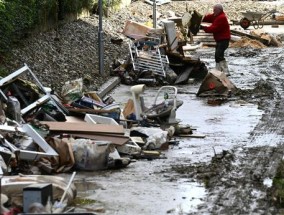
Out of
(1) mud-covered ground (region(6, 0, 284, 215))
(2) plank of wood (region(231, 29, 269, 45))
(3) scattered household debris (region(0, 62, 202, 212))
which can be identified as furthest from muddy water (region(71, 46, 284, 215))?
(2) plank of wood (region(231, 29, 269, 45))

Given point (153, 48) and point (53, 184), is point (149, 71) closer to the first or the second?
point (153, 48)

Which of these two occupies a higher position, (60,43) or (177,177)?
(177,177)

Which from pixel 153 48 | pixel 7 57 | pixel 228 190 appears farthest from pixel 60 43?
pixel 228 190

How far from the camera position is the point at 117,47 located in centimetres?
2606

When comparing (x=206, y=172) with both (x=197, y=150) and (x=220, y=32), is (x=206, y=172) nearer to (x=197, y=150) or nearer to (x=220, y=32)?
(x=197, y=150)

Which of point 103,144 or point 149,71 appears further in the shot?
point 149,71

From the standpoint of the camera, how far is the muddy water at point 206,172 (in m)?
10.2

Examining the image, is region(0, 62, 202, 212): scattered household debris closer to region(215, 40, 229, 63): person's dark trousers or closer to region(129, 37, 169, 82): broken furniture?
region(129, 37, 169, 82): broken furniture

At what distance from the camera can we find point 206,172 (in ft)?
39.1

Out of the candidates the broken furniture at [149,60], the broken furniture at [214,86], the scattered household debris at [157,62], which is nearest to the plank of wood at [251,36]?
the scattered household debris at [157,62]

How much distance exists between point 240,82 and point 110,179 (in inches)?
428

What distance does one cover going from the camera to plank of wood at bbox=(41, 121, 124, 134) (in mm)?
13242

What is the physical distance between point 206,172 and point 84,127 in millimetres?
2424

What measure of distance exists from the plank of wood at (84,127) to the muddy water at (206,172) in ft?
2.70
